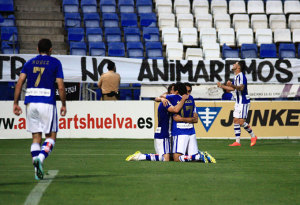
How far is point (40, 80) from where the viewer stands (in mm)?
7898

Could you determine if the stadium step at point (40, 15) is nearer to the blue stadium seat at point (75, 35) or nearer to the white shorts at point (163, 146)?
the blue stadium seat at point (75, 35)

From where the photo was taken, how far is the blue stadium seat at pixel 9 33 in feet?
76.0

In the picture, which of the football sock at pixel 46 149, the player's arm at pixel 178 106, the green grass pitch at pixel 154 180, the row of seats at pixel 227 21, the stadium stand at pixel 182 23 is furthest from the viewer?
the row of seats at pixel 227 21

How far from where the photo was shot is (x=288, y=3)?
28156mm

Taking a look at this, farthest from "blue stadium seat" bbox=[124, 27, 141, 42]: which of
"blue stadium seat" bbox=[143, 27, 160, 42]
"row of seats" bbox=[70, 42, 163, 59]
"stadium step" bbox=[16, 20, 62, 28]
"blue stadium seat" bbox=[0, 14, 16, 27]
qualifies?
"blue stadium seat" bbox=[0, 14, 16, 27]

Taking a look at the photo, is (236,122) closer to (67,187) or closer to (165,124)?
(165,124)

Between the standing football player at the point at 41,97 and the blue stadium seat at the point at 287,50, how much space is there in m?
17.5

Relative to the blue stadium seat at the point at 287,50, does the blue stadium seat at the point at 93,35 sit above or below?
above

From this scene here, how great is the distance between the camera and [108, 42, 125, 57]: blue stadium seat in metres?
23.4

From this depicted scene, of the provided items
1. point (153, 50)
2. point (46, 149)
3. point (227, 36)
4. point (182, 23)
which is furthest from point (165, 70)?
point (46, 149)

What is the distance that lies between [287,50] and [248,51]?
155 centimetres

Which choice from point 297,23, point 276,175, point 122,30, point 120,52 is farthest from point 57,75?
point 297,23

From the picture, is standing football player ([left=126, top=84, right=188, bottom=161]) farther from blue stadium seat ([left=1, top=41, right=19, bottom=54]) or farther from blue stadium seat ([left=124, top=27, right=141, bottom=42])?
blue stadium seat ([left=124, top=27, right=141, bottom=42])

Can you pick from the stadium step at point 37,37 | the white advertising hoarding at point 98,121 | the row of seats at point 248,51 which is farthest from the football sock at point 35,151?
the stadium step at point 37,37
